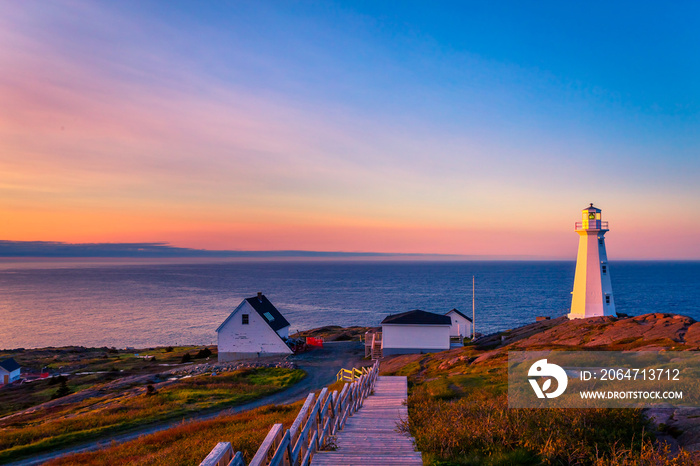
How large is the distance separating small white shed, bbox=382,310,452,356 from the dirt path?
3351 millimetres

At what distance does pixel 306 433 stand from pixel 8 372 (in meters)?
53.4

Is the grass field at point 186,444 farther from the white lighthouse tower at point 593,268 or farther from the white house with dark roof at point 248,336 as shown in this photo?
the white lighthouse tower at point 593,268

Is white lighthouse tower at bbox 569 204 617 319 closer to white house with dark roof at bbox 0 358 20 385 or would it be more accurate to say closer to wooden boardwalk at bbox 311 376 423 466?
wooden boardwalk at bbox 311 376 423 466

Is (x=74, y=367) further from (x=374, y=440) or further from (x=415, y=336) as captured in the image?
(x=374, y=440)

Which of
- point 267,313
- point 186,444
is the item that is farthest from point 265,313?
point 186,444

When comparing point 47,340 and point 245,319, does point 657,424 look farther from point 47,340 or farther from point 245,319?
point 47,340

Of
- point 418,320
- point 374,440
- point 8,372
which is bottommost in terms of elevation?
point 8,372

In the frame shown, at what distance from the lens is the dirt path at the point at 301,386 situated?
16341 millimetres

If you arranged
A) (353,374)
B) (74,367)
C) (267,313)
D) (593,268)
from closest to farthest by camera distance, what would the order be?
(353,374) → (593,268) → (267,313) → (74,367)

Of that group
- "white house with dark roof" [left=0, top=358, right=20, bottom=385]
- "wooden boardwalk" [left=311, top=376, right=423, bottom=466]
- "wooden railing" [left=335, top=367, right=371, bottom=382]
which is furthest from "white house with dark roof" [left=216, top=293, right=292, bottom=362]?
"wooden boardwalk" [left=311, top=376, right=423, bottom=466]

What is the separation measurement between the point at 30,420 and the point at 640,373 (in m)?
32.1

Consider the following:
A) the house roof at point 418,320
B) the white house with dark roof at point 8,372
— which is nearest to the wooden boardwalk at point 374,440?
the house roof at point 418,320

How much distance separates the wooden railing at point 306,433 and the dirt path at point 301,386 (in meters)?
10.0

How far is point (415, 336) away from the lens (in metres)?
38.9
